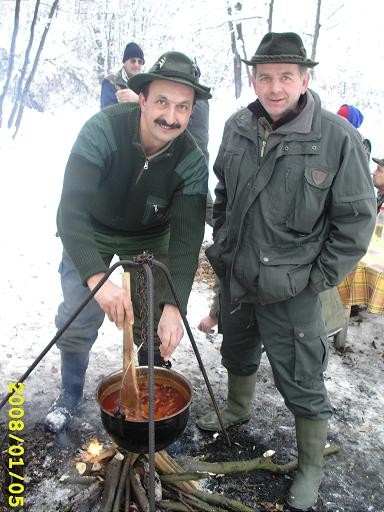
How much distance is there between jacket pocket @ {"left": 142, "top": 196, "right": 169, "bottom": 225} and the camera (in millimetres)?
3021

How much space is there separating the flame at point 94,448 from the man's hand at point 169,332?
90cm

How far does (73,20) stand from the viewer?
2270 centimetres

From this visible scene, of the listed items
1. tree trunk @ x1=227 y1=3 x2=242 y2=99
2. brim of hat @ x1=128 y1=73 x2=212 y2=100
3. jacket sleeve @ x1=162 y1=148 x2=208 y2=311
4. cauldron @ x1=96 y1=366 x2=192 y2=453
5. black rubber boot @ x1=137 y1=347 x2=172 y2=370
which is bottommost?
black rubber boot @ x1=137 y1=347 x2=172 y2=370

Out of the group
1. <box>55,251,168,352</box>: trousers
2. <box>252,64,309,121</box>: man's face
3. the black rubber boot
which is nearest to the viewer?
<box>252,64,309,121</box>: man's face

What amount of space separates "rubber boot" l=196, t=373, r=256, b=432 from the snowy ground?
8 cm

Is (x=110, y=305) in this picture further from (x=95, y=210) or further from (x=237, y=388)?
(x=237, y=388)

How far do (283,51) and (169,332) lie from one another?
164cm

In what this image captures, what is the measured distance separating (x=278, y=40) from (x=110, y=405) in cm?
216

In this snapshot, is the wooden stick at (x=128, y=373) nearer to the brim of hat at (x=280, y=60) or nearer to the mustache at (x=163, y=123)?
the mustache at (x=163, y=123)

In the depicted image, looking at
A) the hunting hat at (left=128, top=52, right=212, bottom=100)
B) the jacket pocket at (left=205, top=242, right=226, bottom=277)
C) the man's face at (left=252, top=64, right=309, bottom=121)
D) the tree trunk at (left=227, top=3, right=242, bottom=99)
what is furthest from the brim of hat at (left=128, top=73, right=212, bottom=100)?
the tree trunk at (left=227, top=3, right=242, bottom=99)

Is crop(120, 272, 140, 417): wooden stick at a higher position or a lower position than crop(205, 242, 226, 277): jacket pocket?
lower

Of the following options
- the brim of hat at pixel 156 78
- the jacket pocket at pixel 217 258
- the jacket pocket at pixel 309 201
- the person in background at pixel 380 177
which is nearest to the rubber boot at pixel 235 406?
the jacket pocket at pixel 217 258

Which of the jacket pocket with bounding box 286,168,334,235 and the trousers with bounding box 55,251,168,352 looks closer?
the jacket pocket with bounding box 286,168,334,235

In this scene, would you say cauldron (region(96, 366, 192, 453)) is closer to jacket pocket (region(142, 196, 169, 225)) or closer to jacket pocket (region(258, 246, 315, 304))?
jacket pocket (region(258, 246, 315, 304))
